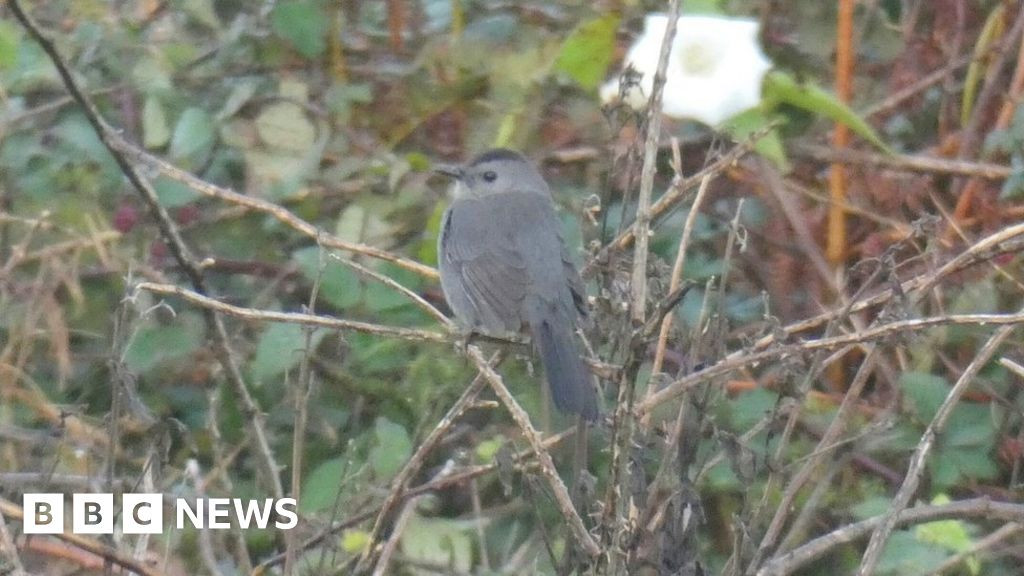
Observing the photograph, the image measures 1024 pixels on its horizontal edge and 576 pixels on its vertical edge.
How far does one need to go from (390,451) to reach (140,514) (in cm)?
74

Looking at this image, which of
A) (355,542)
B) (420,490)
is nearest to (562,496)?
(420,490)

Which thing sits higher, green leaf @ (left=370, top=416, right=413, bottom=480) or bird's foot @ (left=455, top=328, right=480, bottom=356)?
bird's foot @ (left=455, top=328, right=480, bottom=356)

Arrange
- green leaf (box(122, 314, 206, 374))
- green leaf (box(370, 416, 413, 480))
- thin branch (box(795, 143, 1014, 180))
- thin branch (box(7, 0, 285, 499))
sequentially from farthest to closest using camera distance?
thin branch (box(795, 143, 1014, 180)) < green leaf (box(122, 314, 206, 374)) < green leaf (box(370, 416, 413, 480)) < thin branch (box(7, 0, 285, 499))

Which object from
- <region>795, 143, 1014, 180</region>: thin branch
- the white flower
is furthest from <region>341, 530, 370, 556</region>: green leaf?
<region>795, 143, 1014, 180</region>: thin branch

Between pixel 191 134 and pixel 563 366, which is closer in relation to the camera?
pixel 563 366

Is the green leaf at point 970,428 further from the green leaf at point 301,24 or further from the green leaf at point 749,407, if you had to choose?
the green leaf at point 301,24

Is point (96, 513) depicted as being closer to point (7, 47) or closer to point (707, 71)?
point (7, 47)

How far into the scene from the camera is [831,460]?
4215 mm

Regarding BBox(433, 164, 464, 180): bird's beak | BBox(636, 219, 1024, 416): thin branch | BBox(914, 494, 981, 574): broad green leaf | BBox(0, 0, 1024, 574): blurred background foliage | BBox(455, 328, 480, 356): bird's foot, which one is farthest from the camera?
BBox(433, 164, 464, 180): bird's beak

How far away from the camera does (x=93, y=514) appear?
3.60 meters

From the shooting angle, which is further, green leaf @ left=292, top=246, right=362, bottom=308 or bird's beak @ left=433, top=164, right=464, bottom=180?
bird's beak @ left=433, top=164, right=464, bottom=180

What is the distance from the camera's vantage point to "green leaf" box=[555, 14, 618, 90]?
439 centimetres

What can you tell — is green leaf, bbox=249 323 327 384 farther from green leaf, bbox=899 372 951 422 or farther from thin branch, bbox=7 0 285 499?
green leaf, bbox=899 372 951 422

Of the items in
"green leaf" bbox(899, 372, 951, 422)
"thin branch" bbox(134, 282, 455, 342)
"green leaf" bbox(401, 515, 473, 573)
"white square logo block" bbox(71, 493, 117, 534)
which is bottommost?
"green leaf" bbox(401, 515, 473, 573)
